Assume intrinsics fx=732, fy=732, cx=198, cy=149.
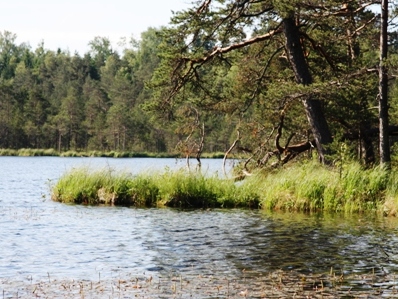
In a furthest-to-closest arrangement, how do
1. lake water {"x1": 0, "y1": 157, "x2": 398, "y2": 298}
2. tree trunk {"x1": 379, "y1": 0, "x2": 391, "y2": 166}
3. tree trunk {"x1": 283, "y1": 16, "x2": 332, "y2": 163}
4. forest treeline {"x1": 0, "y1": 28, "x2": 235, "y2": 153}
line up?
forest treeline {"x1": 0, "y1": 28, "x2": 235, "y2": 153}, tree trunk {"x1": 283, "y1": 16, "x2": 332, "y2": 163}, tree trunk {"x1": 379, "y1": 0, "x2": 391, "y2": 166}, lake water {"x1": 0, "y1": 157, "x2": 398, "y2": 298}

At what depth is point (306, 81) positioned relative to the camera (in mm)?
26844

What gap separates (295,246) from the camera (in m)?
16.0

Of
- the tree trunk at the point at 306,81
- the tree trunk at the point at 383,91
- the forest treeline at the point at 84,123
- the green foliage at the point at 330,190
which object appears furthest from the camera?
the forest treeline at the point at 84,123

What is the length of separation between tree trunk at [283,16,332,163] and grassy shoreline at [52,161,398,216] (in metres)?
2.08

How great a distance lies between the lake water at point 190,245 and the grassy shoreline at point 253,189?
118 centimetres

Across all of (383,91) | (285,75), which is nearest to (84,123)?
(285,75)

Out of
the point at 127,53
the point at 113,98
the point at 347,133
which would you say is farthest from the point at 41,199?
the point at 127,53

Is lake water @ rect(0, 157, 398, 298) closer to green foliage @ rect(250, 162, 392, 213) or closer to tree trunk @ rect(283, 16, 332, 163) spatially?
green foliage @ rect(250, 162, 392, 213)

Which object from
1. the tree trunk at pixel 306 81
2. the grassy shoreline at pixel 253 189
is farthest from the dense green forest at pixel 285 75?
the grassy shoreline at pixel 253 189

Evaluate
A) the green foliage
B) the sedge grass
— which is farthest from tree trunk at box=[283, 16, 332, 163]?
the sedge grass

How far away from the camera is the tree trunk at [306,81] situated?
26672 millimetres

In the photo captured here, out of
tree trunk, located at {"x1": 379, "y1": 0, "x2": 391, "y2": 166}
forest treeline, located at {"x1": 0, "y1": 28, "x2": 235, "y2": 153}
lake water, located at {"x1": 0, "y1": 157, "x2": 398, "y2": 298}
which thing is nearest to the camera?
lake water, located at {"x1": 0, "y1": 157, "x2": 398, "y2": 298}

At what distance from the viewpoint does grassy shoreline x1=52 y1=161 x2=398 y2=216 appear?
22781 mm

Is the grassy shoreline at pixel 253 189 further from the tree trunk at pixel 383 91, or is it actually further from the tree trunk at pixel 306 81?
the tree trunk at pixel 306 81
